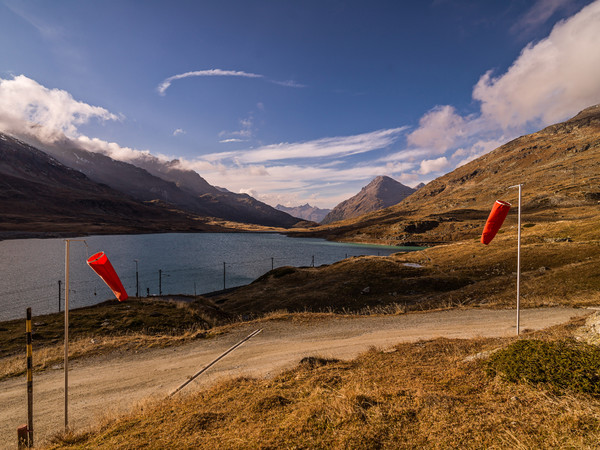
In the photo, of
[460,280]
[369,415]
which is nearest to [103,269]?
[369,415]

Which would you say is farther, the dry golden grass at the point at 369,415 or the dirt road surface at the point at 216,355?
the dirt road surface at the point at 216,355

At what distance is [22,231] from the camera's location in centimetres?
16775

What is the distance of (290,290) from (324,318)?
20.8m

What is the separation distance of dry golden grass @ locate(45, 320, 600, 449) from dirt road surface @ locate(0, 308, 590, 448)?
9.43 feet

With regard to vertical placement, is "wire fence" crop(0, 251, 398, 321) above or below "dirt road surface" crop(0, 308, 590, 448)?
below

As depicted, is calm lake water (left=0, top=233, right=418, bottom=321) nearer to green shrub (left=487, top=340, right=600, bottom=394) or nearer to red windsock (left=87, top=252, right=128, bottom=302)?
red windsock (left=87, top=252, right=128, bottom=302)

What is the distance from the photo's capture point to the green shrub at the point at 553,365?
6243 millimetres

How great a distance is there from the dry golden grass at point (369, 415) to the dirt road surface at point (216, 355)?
2.87 m

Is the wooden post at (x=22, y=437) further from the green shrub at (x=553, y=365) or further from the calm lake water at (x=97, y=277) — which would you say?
the calm lake water at (x=97, y=277)

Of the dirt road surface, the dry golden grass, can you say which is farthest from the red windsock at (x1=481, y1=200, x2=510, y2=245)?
the dirt road surface

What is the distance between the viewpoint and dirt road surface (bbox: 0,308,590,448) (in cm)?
1101

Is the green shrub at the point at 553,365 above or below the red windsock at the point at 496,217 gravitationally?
below

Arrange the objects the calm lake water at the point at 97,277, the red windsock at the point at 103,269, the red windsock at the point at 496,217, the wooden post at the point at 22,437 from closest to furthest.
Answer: the wooden post at the point at 22,437 < the red windsock at the point at 103,269 < the red windsock at the point at 496,217 < the calm lake water at the point at 97,277

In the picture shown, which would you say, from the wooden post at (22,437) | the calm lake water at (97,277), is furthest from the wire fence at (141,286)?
the wooden post at (22,437)
